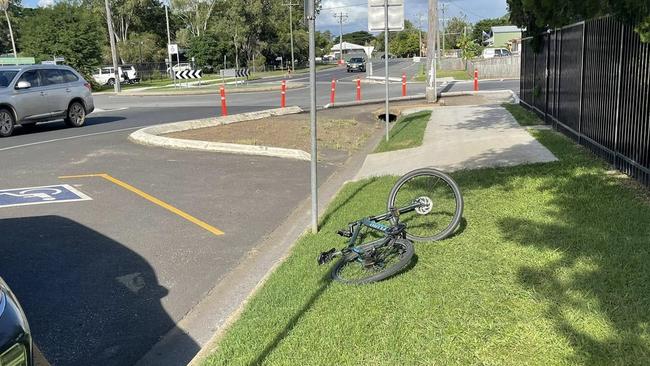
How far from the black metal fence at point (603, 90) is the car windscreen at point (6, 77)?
43.1 feet

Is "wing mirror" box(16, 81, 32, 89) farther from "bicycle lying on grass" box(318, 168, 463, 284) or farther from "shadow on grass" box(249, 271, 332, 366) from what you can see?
"shadow on grass" box(249, 271, 332, 366)

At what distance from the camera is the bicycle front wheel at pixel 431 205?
17.8 ft

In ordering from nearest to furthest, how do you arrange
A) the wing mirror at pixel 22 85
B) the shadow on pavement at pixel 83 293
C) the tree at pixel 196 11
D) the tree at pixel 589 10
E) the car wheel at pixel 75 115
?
1. the shadow on pavement at pixel 83 293
2. the tree at pixel 589 10
3. the wing mirror at pixel 22 85
4. the car wheel at pixel 75 115
5. the tree at pixel 196 11

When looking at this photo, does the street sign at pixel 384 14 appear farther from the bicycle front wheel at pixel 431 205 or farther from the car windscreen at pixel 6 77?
the car windscreen at pixel 6 77

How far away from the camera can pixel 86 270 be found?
5516 mm

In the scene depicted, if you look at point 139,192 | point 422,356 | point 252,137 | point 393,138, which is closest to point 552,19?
point 422,356

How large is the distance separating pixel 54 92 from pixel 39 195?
29.9 ft

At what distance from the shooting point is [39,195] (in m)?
8.37

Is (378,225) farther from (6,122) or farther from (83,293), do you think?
(6,122)

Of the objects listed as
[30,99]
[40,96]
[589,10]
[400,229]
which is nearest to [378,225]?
[400,229]

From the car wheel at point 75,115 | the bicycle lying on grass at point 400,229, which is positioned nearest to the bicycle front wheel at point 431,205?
the bicycle lying on grass at point 400,229

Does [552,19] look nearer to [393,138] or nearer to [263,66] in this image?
[393,138]

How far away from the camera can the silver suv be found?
15.3m

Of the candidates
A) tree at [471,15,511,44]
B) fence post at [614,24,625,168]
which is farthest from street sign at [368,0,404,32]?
tree at [471,15,511,44]
